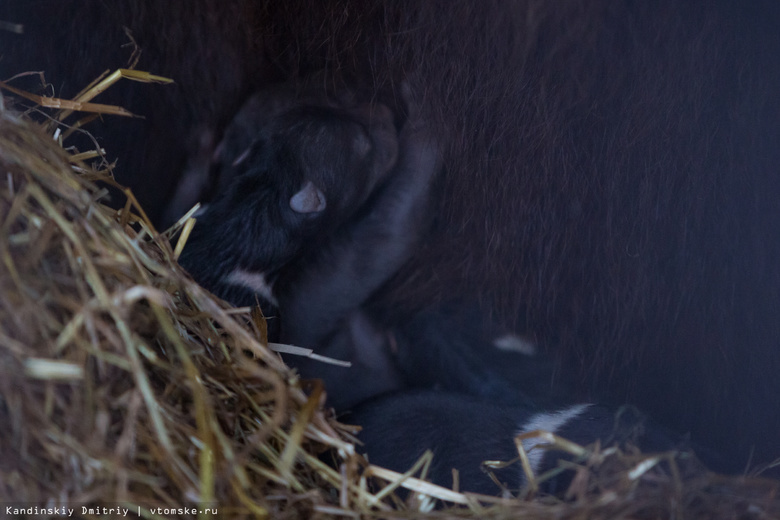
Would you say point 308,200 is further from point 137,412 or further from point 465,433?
point 137,412

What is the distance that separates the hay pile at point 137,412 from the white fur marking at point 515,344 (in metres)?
0.49

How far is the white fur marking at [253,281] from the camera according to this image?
120 cm

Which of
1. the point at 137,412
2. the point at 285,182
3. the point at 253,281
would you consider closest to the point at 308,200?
the point at 285,182

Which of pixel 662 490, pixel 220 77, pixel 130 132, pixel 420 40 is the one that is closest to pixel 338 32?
pixel 420 40

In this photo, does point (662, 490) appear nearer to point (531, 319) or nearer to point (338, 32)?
point (531, 319)

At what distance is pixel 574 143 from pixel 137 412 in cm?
80

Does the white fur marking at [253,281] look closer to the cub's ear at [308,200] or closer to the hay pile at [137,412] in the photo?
the cub's ear at [308,200]

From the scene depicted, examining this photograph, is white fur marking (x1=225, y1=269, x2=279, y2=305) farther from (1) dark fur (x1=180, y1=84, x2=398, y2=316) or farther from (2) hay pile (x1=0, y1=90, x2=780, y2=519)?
(2) hay pile (x1=0, y1=90, x2=780, y2=519)

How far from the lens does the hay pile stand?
63cm

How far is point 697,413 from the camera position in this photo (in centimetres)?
127

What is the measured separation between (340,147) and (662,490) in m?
0.78

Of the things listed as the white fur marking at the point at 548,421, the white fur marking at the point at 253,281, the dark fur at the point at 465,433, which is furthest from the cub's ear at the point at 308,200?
the white fur marking at the point at 548,421

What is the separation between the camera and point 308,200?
1.22 metres

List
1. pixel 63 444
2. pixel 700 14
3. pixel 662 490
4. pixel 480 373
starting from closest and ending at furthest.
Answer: pixel 63 444 → pixel 662 490 → pixel 700 14 → pixel 480 373
